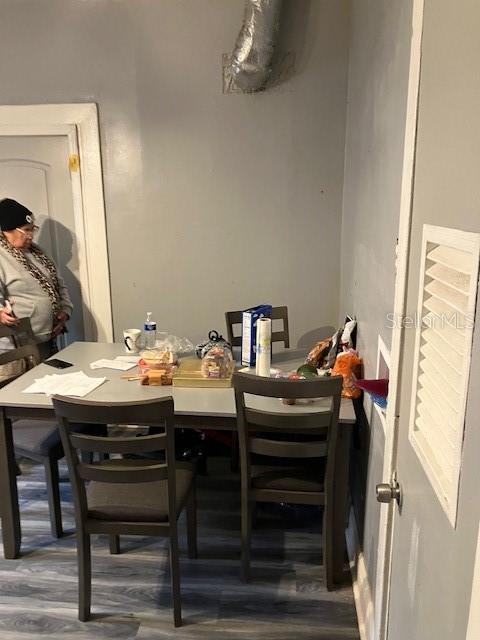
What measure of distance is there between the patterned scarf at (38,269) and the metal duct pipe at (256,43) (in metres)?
1.57

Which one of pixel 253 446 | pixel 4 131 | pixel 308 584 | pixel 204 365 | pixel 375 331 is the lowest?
pixel 308 584

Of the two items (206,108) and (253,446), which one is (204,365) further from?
(206,108)

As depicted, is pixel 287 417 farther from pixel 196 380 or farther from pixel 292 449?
pixel 196 380

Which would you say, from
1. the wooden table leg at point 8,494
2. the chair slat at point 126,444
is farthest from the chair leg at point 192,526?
the wooden table leg at point 8,494

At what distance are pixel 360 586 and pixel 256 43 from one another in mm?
2702

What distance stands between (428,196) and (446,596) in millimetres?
644

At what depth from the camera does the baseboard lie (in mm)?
1829

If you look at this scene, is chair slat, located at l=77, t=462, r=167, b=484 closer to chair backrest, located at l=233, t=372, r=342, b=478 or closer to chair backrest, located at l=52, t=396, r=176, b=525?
chair backrest, located at l=52, t=396, r=176, b=525

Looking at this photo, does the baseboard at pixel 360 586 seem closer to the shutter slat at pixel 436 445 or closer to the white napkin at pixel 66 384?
the shutter slat at pixel 436 445

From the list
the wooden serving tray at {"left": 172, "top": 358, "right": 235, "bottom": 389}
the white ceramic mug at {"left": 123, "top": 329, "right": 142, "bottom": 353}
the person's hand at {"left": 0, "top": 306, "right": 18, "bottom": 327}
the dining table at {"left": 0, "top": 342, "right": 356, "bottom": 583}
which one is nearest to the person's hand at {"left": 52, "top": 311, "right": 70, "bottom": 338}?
the person's hand at {"left": 0, "top": 306, "right": 18, "bottom": 327}

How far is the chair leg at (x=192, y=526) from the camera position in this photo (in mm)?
2225

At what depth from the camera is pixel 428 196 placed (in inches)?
36.7

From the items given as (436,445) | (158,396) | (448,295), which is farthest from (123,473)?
(448,295)

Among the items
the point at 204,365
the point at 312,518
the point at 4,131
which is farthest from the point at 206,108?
the point at 312,518
